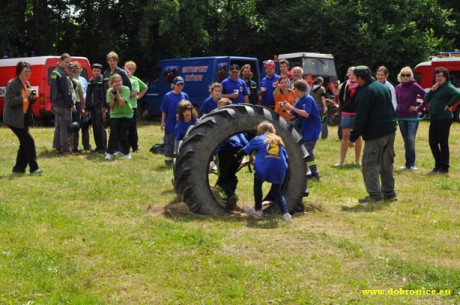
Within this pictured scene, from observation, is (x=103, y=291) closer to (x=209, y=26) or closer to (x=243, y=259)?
(x=243, y=259)

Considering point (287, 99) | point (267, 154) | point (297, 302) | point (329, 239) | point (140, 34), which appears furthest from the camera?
point (140, 34)

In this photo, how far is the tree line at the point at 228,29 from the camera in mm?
25922

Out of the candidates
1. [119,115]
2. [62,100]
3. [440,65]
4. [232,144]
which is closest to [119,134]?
[119,115]

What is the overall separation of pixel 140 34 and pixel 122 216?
1876cm

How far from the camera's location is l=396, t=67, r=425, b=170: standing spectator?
1143cm

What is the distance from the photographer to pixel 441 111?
36.6ft

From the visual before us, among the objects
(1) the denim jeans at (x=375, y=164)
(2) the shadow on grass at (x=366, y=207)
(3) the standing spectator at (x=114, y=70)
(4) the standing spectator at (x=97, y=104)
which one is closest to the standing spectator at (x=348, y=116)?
(1) the denim jeans at (x=375, y=164)

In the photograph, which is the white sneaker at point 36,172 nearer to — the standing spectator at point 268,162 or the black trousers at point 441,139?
the standing spectator at point 268,162

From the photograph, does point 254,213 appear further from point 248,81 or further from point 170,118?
point 248,81

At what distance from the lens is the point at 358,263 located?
5746 mm

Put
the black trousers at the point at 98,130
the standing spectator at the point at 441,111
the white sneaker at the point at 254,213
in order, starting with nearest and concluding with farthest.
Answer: the white sneaker at the point at 254,213 → the standing spectator at the point at 441,111 → the black trousers at the point at 98,130

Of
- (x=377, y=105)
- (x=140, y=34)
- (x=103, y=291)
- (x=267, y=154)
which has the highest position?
(x=140, y=34)

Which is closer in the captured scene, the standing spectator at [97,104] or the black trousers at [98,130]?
the standing spectator at [97,104]

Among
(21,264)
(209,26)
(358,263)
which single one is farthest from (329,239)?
(209,26)
